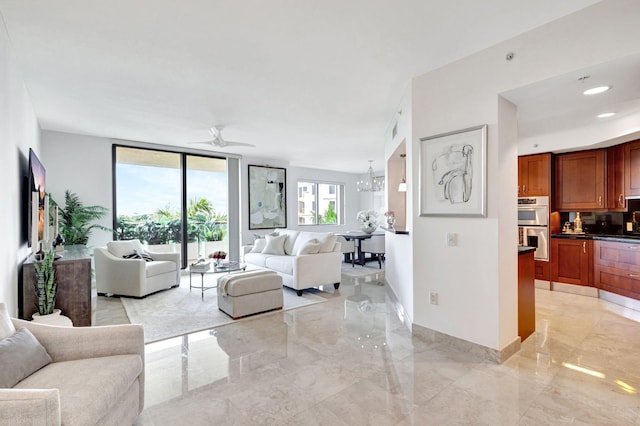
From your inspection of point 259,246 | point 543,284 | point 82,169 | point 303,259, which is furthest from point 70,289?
point 543,284

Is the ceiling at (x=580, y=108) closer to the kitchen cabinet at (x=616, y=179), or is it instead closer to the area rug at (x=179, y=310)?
the kitchen cabinet at (x=616, y=179)

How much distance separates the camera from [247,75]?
3137 mm

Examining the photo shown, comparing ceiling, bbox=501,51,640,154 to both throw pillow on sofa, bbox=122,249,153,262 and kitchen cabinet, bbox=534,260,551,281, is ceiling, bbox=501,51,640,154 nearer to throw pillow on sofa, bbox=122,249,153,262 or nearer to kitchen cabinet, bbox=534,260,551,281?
kitchen cabinet, bbox=534,260,551,281

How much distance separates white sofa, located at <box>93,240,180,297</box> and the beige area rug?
344 centimetres

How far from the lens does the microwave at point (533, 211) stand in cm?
504

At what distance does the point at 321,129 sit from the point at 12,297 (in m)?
4.23

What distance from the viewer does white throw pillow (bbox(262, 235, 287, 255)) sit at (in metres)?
5.87

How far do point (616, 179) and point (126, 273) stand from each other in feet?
23.9

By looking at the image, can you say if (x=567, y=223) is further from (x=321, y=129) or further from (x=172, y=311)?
(x=172, y=311)

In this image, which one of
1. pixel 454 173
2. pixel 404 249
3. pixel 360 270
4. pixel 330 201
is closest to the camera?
pixel 454 173

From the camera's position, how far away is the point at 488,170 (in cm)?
272

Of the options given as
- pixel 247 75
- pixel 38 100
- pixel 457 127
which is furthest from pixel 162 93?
pixel 457 127

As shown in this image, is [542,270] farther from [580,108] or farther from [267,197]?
[267,197]

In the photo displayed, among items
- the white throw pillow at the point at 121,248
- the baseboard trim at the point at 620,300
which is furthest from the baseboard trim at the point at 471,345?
the white throw pillow at the point at 121,248
